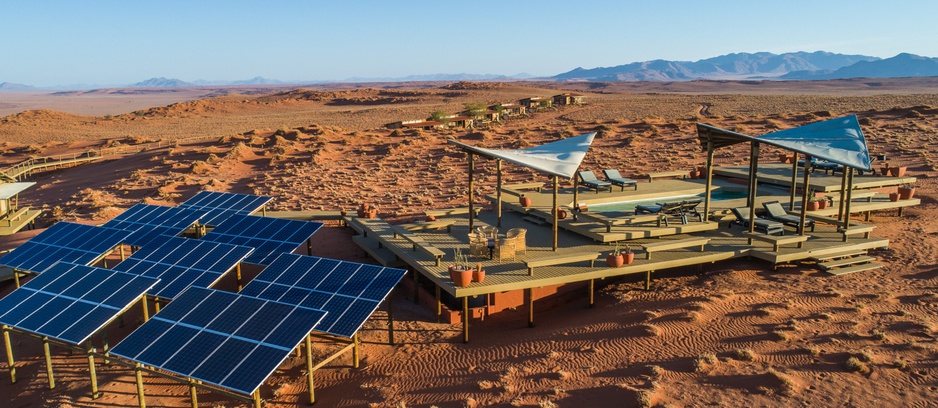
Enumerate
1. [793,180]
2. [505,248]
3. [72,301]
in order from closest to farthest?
[72,301] → [505,248] → [793,180]

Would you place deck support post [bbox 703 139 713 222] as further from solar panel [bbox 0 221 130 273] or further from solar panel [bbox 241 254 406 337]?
solar panel [bbox 0 221 130 273]

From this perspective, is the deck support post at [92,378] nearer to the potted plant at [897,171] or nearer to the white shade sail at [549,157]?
the white shade sail at [549,157]

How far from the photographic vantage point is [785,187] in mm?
23359

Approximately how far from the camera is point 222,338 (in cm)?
1007

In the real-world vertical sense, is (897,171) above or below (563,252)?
above

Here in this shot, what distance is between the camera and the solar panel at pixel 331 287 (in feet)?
37.3

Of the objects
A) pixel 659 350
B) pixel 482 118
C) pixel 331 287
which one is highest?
pixel 482 118

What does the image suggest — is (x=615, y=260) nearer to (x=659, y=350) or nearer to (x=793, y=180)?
(x=659, y=350)

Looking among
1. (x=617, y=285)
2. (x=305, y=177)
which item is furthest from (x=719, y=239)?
(x=305, y=177)

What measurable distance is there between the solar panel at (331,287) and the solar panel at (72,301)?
2.29 metres

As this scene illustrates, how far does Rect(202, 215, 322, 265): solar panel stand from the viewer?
15662 mm

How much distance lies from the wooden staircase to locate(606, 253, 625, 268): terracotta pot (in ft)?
17.5

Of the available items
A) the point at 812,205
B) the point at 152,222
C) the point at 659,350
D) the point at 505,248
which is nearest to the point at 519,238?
the point at 505,248

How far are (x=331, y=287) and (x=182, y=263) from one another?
435 cm
